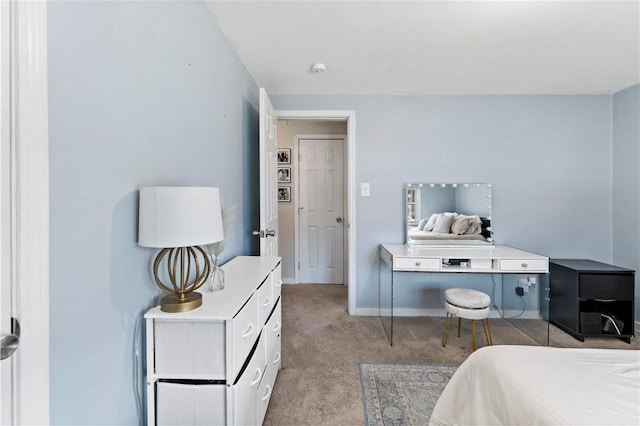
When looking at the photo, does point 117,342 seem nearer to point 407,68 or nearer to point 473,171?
point 407,68

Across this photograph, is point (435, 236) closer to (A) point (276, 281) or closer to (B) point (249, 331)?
(A) point (276, 281)

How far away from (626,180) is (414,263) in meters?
2.17

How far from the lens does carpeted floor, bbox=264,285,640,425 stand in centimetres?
159

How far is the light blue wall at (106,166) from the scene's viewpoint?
72cm

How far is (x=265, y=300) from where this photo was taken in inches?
57.4

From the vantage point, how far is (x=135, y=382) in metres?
1.00

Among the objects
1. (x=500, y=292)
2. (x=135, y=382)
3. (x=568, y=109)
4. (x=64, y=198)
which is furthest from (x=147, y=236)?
(x=568, y=109)

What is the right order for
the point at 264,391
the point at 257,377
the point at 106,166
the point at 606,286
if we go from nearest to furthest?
the point at 106,166
the point at 257,377
the point at 264,391
the point at 606,286

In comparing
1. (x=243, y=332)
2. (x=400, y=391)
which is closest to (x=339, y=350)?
(x=400, y=391)

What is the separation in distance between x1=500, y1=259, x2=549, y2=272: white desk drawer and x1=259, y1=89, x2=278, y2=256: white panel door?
71.3 inches

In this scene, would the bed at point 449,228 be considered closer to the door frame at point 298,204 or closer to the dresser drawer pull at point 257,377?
the door frame at point 298,204

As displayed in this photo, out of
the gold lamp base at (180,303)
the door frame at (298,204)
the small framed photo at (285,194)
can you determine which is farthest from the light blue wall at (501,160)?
the gold lamp base at (180,303)

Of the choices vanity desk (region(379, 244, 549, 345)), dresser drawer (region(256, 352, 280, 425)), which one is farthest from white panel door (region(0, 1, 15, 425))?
vanity desk (region(379, 244, 549, 345))

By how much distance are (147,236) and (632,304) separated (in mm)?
3421
